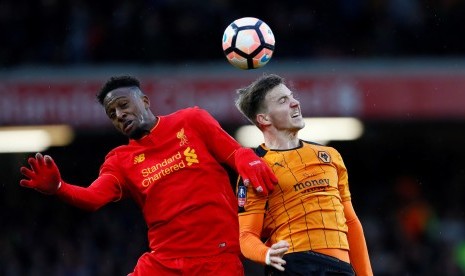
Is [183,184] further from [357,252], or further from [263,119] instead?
[357,252]

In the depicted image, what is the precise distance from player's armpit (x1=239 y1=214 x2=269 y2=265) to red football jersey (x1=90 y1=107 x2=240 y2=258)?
0.98 feet

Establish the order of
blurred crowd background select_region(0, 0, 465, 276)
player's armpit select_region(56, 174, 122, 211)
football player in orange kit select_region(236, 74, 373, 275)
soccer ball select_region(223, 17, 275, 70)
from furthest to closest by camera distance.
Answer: blurred crowd background select_region(0, 0, 465, 276) < soccer ball select_region(223, 17, 275, 70) < player's armpit select_region(56, 174, 122, 211) < football player in orange kit select_region(236, 74, 373, 275)

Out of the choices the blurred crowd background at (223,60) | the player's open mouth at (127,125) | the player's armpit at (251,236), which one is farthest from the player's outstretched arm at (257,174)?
the blurred crowd background at (223,60)

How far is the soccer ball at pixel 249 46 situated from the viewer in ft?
26.2

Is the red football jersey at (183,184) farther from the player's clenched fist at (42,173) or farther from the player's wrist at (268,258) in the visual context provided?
the player's wrist at (268,258)

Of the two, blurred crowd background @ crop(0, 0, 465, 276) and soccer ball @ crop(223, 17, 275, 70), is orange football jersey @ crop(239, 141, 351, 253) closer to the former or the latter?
soccer ball @ crop(223, 17, 275, 70)

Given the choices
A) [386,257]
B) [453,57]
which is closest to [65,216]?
[386,257]

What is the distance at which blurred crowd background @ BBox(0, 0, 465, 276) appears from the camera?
1577cm

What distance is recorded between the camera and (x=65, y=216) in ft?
57.1

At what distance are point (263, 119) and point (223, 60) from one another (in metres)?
8.43

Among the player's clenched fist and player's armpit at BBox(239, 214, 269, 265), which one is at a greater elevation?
the player's clenched fist

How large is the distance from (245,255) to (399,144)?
1102 centimetres

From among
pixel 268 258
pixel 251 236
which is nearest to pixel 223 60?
pixel 251 236

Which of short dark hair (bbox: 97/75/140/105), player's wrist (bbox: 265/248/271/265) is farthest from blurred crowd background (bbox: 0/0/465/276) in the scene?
player's wrist (bbox: 265/248/271/265)
